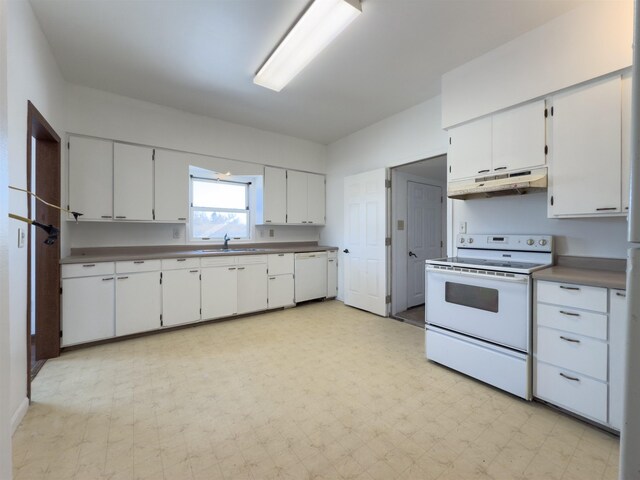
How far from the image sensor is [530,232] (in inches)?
98.3

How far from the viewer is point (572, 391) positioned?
1.82 metres

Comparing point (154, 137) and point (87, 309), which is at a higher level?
point (154, 137)

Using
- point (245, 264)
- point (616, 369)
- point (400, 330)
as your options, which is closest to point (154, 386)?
point (245, 264)

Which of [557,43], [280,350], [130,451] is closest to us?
[130,451]

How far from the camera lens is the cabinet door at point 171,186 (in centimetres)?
358

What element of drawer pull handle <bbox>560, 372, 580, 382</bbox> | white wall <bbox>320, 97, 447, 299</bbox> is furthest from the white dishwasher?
drawer pull handle <bbox>560, 372, 580, 382</bbox>

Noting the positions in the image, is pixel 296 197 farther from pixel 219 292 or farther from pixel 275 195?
pixel 219 292

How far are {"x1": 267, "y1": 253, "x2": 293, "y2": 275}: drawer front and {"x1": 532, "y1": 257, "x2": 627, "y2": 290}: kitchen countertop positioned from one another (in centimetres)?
314

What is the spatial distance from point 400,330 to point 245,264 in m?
2.25

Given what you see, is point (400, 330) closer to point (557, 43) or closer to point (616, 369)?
point (616, 369)

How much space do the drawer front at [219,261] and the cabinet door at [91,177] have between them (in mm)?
1150

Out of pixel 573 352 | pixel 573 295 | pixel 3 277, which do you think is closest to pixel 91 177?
pixel 3 277

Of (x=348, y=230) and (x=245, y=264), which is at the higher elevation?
(x=348, y=230)

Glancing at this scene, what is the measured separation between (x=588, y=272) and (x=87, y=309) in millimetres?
4448
